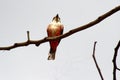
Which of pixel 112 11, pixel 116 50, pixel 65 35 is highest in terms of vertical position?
pixel 112 11

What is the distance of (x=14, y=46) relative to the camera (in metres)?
1.70

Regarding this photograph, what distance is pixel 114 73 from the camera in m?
1.47

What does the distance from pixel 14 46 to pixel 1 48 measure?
3.7 inches

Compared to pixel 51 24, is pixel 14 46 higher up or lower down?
lower down

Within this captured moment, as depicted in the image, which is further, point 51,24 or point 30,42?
→ point 51,24

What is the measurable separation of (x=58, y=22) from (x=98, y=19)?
388 centimetres

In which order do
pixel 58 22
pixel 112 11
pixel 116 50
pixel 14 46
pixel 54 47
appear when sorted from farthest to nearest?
pixel 58 22
pixel 54 47
pixel 14 46
pixel 116 50
pixel 112 11

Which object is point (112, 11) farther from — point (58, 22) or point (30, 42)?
point (58, 22)

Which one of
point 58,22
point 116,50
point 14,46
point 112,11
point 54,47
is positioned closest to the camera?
point 112,11

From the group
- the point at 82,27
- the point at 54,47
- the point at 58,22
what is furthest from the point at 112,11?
the point at 58,22

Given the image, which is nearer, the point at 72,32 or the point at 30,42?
the point at 72,32

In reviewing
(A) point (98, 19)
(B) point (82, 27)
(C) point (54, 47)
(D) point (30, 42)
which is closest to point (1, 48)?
(D) point (30, 42)

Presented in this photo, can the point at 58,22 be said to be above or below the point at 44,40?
above

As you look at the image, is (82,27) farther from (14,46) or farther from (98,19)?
(14,46)
